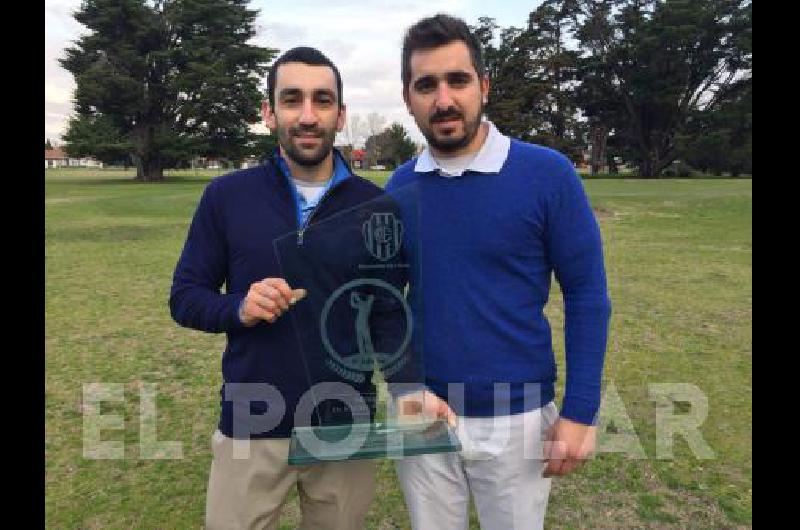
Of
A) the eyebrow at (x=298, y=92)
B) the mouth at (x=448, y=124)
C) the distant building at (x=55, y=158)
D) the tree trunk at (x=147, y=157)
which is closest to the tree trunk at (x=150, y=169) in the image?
the tree trunk at (x=147, y=157)

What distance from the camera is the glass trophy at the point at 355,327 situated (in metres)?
1.83

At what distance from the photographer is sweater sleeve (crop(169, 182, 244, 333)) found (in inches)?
76.1

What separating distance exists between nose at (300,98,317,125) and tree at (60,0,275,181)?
37.5 m

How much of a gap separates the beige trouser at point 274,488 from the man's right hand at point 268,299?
0.51 metres

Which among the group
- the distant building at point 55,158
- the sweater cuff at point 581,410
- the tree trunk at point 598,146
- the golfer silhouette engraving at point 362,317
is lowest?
the sweater cuff at point 581,410

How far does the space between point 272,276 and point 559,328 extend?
497 cm

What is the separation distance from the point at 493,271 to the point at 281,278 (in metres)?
0.64

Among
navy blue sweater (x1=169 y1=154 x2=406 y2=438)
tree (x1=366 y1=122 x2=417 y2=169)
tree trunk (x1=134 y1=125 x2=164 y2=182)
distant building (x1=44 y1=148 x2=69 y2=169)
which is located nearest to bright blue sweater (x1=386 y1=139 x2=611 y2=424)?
navy blue sweater (x1=169 y1=154 x2=406 y2=438)

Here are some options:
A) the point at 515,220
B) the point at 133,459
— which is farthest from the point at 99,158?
the point at 515,220

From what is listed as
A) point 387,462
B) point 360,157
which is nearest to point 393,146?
point 360,157

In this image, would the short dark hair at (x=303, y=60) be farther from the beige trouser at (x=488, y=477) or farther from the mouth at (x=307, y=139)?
the beige trouser at (x=488, y=477)

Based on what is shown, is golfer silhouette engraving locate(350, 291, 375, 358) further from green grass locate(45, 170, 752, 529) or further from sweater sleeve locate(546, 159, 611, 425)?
green grass locate(45, 170, 752, 529)

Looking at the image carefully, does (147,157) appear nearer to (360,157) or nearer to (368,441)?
(360,157)

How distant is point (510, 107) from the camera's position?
35438 millimetres
